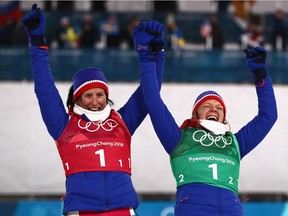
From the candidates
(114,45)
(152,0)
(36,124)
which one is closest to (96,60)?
(36,124)

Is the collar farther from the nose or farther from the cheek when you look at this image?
the cheek

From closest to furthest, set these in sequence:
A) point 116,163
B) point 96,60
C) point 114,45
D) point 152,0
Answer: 1. point 116,163
2. point 96,60
3. point 114,45
4. point 152,0

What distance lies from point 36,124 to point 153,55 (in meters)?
4.21

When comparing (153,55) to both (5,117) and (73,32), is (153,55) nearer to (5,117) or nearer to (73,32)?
(5,117)

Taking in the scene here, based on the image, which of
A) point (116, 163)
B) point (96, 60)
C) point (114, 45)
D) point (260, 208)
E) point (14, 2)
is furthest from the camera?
A: point (14, 2)

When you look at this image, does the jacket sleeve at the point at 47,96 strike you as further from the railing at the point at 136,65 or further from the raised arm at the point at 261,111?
the railing at the point at 136,65

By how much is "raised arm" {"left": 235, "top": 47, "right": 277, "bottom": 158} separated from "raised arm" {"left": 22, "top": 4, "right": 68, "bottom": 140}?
1.27 meters

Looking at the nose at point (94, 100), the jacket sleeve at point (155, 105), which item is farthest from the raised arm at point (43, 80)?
the jacket sleeve at point (155, 105)

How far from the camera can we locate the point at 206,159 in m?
6.01

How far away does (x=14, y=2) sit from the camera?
1500 centimetres

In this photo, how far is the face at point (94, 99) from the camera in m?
5.98

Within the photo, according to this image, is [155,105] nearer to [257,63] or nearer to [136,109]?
[136,109]

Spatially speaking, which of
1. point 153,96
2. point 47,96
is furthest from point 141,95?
point 47,96

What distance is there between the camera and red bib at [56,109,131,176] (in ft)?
19.1
